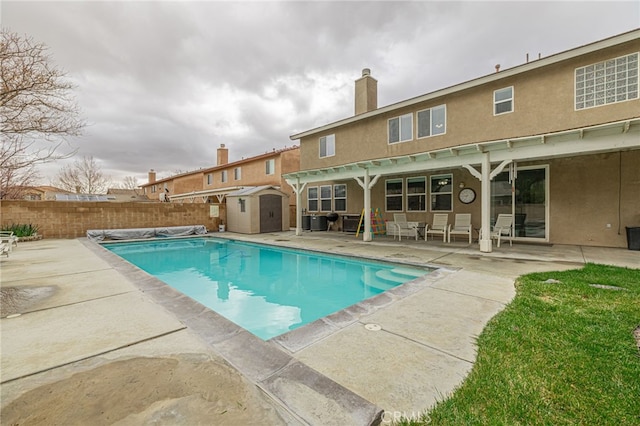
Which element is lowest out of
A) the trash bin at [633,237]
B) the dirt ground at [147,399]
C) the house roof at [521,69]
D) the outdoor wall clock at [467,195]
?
the dirt ground at [147,399]

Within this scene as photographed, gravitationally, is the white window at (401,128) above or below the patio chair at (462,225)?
above

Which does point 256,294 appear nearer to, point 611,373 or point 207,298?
point 207,298

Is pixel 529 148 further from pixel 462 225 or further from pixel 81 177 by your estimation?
pixel 81 177

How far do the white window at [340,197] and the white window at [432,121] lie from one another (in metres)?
5.14

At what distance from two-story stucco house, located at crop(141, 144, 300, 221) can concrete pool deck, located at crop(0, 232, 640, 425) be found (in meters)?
13.8

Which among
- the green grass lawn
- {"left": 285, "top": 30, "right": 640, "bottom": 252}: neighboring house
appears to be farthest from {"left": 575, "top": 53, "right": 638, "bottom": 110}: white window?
the green grass lawn

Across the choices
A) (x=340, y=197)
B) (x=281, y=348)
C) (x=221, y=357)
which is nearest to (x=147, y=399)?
(x=221, y=357)

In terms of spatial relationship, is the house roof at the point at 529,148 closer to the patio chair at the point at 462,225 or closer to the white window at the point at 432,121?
the white window at the point at 432,121

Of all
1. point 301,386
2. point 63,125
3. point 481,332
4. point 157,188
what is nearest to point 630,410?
point 481,332

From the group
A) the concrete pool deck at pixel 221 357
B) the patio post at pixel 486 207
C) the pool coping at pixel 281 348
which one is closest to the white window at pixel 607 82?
the patio post at pixel 486 207

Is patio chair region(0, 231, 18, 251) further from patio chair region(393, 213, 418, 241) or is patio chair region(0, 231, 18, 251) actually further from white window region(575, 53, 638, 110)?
white window region(575, 53, 638, 110)

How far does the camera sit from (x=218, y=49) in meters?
10.9

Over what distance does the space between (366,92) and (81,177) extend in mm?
35102

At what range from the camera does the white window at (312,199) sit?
661 inches
